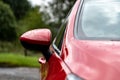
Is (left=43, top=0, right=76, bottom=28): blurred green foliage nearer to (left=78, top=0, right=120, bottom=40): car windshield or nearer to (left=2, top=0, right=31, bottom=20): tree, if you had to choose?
(left=2, top=0, right=31, bottom=20): tree

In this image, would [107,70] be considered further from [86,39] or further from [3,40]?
[3,40]

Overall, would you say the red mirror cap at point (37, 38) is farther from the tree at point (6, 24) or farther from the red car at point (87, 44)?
the tree at point (6, 24)

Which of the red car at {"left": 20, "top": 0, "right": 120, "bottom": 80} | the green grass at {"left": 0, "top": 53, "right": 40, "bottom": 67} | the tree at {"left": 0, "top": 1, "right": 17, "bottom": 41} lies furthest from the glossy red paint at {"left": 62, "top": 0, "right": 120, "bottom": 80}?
the tree at {"left": 0, "top": 1, "right": 17, "bottom": 41}

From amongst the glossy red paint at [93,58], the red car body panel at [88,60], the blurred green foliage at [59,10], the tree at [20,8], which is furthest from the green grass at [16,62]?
the tree at [20,8]

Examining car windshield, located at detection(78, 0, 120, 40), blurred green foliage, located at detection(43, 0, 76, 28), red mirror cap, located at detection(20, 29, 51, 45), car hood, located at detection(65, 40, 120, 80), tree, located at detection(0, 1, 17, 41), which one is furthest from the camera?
blurred green foliage, located at detection(43, 0, 76, 28)

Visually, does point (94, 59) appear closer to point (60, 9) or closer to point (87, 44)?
point (87, 44)

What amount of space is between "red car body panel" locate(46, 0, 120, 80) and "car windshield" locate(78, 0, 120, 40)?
0.47ft

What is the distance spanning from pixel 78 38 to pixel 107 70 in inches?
24.9

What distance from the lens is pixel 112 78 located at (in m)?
2.67

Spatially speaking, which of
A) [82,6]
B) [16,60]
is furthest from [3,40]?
[82,6]

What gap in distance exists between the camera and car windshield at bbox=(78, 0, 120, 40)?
134 inches

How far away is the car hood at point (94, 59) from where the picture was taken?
2.75 meters

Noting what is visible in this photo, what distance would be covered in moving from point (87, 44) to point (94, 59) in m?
0.26

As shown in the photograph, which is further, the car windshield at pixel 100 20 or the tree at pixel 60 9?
the tree at pixel 60 9
